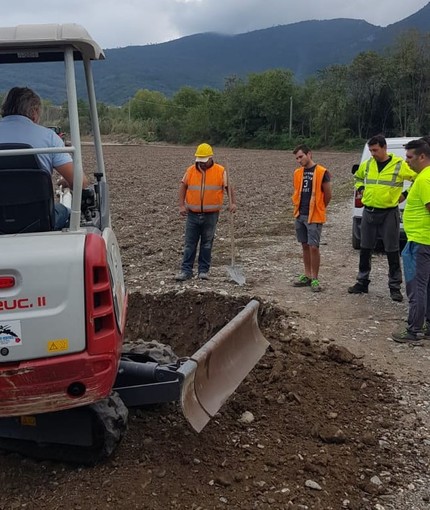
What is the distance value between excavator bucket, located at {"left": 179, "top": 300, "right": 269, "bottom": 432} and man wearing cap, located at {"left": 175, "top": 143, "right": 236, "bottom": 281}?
3.16m

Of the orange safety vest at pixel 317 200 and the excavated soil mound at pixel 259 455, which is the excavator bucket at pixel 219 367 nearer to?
the excavated soil mound at pixel 259 455

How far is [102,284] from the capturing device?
328 cm

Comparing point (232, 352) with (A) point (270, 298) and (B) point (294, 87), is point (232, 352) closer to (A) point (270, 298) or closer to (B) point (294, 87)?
(A) point (270, 298)

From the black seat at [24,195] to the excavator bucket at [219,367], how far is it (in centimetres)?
123

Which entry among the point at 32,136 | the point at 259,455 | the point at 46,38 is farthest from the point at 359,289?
the point at 46,38

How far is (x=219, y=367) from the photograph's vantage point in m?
4.51

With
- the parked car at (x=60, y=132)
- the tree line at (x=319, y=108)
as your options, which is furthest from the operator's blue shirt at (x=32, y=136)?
the tree line at (x=319, y=108)

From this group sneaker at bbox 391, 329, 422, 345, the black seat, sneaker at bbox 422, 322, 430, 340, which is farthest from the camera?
sneaker at bbox 422, 322, 430, 340

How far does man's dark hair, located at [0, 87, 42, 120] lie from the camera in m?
3.89

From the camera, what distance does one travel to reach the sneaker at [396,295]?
7507 mm

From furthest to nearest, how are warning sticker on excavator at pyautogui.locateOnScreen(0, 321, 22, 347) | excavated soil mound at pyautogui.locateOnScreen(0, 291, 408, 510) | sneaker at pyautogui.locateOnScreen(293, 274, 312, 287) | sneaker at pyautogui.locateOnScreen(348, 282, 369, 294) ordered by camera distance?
sneaker at pyautogui.locateOnScreen(293, 274, 312, 287) → sneaker at pyautogui.locateOnScreen(348, 282, 369, 294) → excavated soil mound at pyautogui.locateOnScreen(0, 291, 408, 510) → warning sticker on excavator at pyautogui.locateOnScreen(0, 321, 22, 347)

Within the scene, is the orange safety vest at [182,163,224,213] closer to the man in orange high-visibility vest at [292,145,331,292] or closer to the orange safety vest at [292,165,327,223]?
the man in orange high-visibility vest at [292,145,331,292]

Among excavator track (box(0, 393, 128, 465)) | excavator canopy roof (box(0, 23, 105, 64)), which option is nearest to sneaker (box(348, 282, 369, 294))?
excavator track (box(0, 393, 128, 465))

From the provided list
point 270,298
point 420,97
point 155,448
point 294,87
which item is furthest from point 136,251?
point 294,87
